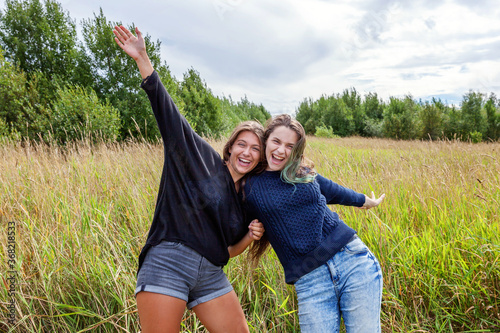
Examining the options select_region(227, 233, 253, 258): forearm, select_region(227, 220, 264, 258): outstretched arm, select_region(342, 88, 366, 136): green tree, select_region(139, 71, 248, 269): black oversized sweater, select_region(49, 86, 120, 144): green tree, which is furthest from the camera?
select_region(342, 88, 366, 136): green tree

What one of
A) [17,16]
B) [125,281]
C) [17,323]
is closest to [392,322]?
[125,281]

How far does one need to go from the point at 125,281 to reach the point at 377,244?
195 centimetres

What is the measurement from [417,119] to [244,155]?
2432 centimetres

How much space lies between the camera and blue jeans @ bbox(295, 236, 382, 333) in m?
1.44

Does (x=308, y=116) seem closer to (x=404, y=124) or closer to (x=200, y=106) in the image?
(x=404, y=124)

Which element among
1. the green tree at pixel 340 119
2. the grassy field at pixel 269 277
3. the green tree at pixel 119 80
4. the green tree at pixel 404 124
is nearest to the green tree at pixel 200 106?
the green tree at pixel 119 80

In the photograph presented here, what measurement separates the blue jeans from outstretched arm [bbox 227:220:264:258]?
326 millimetres

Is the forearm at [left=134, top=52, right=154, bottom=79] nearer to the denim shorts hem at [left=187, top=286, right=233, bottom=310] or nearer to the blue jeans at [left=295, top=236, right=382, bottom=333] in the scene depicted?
the denim shorts hem at [left=187, top=286, right=233, bottom=310]

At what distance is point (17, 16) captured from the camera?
39.4ft

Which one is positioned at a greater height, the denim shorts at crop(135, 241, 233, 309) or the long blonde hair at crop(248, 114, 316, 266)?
the long blonde hair at crop(248, 114, 316, 266)

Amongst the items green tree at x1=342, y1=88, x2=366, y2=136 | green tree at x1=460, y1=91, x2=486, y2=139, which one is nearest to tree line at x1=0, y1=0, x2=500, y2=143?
green tree at x1=460, y1=91, x2=486, y2=139

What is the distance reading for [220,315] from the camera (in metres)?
1.56

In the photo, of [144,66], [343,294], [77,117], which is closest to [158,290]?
[343,294]

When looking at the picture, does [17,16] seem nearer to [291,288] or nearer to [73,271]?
[73,271]
